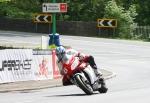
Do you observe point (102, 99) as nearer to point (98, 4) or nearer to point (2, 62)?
point (2, 62)

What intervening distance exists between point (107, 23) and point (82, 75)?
111 feet

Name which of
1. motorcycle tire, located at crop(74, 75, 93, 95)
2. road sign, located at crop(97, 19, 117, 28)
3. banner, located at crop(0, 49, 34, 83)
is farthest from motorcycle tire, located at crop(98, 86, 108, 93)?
road sign, located at crop(97, 19, 117, 28)

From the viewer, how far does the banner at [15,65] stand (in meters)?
22.8

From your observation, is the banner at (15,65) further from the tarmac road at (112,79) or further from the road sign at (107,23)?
the road sign at (107,23)

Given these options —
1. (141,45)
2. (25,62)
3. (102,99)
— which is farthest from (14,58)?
(141,45)

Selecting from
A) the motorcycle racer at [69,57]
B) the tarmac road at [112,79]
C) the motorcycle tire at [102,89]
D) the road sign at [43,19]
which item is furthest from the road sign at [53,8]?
the road sign at [43,19]

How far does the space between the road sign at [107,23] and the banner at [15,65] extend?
2816 centimetres

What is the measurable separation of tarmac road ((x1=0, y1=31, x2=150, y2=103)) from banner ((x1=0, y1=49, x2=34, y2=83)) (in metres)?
2.19

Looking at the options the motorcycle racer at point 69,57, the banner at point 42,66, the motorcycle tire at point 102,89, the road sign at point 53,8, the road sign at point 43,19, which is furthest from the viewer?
the road sign at point 43,19

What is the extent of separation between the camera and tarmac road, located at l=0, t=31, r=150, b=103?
17.2 m

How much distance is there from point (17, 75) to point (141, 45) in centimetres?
2069

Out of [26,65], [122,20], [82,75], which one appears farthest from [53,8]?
[122,20]

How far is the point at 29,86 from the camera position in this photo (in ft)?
72.4

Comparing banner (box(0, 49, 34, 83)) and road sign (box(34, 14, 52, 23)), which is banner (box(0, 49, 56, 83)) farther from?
road sign (box(34, 14, 52, 23))
